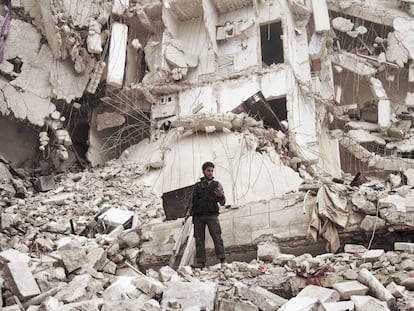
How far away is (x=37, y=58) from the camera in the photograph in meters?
18.0

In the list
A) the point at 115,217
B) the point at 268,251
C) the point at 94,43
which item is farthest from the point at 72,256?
the point at 94,43

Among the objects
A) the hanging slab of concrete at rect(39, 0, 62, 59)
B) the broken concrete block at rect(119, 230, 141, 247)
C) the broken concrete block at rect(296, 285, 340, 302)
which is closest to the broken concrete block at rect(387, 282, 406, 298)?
the broken concrete block at rect(296, 285, 340, 302)

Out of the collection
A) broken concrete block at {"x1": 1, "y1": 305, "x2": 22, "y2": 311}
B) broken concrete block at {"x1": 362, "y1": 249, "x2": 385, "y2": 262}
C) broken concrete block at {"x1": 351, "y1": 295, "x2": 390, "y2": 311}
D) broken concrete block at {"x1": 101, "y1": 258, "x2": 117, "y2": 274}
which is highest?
broken concrete block at {"x1": 362, "y1": 249, "x2": 385, "y2": 262}

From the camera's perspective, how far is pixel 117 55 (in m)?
18.3

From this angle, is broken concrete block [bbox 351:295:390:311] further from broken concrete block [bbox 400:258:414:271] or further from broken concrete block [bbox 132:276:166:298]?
broken concrete block [bbox 132:276:166:298]

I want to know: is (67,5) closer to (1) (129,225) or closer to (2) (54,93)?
(2) (54,93)

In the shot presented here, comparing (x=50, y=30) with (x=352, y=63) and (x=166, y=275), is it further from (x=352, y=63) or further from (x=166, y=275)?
(x=166, y=275)

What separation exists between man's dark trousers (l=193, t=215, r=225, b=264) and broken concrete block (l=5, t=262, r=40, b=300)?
244 cm

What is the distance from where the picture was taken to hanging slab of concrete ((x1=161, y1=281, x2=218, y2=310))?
5.59 metres

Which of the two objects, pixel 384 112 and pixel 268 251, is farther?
pixel 384 112

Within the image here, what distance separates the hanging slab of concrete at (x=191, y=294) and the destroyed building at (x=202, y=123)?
2.19 m

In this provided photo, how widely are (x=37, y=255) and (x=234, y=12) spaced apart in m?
13.1

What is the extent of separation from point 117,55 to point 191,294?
537 inches

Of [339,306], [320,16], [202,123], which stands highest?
[320,16]
